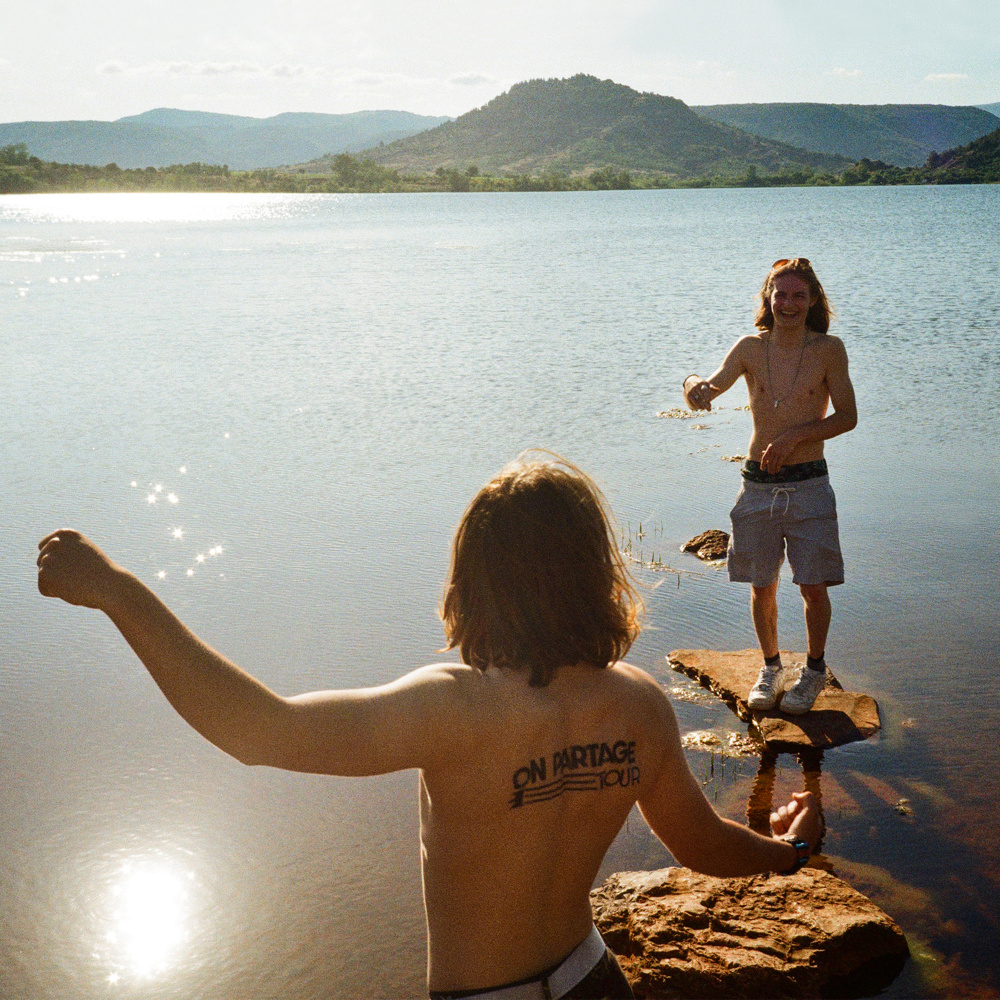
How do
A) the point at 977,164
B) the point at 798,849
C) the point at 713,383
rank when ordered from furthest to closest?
the point at 977,164, the point at 713,383, the point at 798,849

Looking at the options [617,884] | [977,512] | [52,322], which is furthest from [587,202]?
[617,884]

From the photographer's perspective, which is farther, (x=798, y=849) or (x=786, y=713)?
(x=786, y=713)

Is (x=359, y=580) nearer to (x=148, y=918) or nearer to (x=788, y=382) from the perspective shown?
(x=788, y=382)

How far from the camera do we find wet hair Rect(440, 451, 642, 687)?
1.65m

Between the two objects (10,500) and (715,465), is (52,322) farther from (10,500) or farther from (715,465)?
(715,465)

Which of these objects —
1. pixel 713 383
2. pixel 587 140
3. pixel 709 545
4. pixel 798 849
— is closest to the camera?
pixel 798 849

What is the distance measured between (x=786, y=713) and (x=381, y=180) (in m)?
134

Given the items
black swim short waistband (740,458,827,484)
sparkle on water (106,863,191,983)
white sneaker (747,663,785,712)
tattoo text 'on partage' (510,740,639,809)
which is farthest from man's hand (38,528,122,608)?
white sneaker (747,663,785,712)

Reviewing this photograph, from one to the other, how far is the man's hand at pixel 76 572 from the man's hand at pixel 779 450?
412 cm

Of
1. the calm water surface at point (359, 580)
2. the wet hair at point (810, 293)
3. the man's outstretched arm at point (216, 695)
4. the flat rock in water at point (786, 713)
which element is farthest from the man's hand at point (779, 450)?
the man's outstretched arm at point (216, 695)

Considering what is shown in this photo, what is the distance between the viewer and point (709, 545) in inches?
306

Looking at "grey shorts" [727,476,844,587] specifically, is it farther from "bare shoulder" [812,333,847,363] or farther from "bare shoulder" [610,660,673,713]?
"bare shoulder" [610,660,673,713]

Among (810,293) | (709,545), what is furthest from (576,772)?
(709,545)

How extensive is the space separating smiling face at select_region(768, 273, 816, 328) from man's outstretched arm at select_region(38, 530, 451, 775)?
13.5 ft
